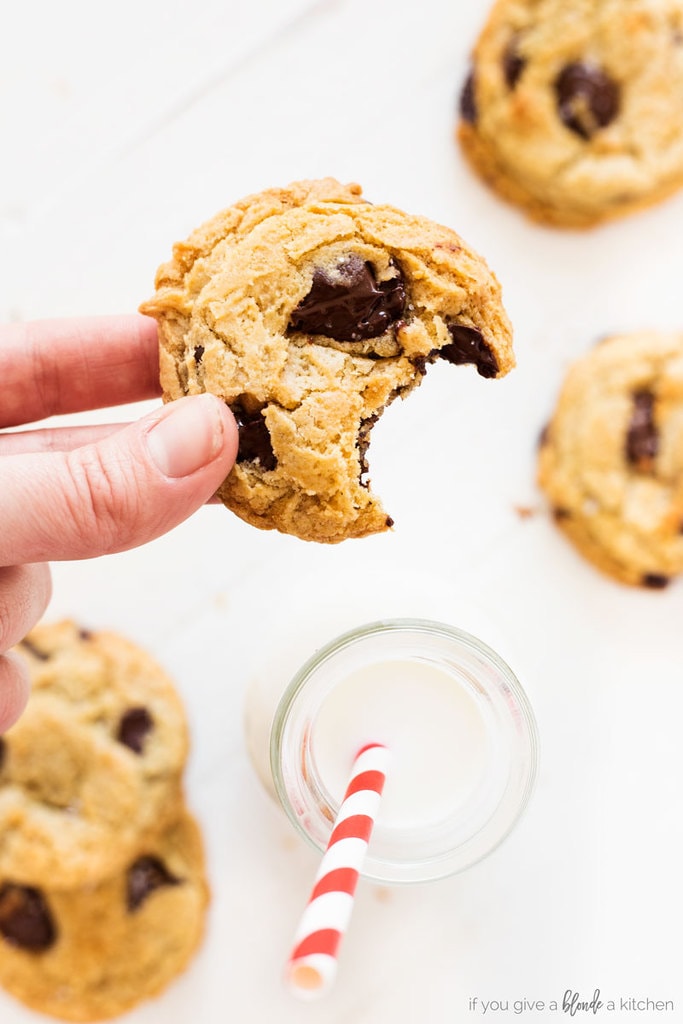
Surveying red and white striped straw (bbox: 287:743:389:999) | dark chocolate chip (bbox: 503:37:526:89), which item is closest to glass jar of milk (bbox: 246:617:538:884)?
red and white striped straw (bbox: 287:743:389:999)

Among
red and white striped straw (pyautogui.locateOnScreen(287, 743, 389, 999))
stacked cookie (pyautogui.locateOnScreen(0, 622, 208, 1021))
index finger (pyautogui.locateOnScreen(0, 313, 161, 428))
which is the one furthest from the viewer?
stacked cookie (pyautogui.locateOnScreen(0, 622, 208, 1021))

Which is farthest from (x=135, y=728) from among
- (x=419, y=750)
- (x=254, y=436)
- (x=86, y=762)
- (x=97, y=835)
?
(x=254, y=436)

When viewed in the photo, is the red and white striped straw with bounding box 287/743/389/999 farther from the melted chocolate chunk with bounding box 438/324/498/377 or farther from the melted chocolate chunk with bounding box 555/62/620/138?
the melted chocolate chunk with bounding box 555/62/620/138

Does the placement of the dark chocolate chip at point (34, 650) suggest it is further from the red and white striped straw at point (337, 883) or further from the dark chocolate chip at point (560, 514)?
the dark chocolate chip at point (560, 514)

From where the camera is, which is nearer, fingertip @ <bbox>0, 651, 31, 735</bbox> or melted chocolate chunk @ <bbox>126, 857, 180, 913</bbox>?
fingertip @ <bbox>0, 651, 31, 735</bbox>

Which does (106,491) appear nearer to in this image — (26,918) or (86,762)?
(86,762)

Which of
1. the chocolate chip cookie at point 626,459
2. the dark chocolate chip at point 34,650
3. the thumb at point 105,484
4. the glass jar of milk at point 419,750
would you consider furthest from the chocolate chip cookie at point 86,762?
the chocolate chip cookie at point 626,459

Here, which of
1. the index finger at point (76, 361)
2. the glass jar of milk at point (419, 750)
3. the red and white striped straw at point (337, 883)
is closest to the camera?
→ the red and white striped straw at point (337, 883)
